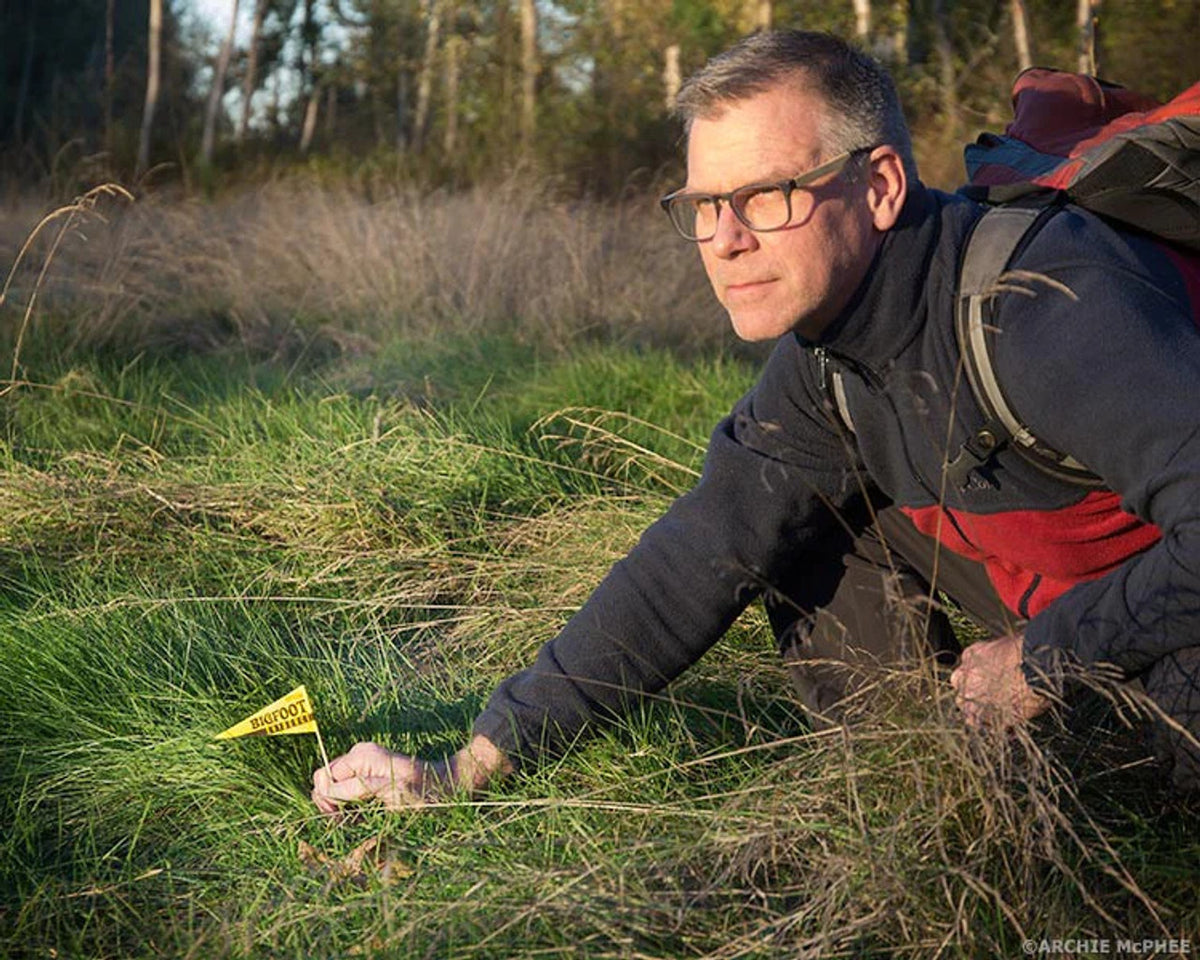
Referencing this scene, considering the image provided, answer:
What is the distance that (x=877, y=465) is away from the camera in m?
2.59

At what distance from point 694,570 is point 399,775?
0.66 meters

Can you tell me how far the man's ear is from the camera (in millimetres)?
2414

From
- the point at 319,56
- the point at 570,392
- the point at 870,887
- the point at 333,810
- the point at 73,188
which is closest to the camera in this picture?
the point at 870,887

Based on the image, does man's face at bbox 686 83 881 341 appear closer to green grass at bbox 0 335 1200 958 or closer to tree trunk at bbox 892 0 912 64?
green grass at bbox 0 335 1200 958

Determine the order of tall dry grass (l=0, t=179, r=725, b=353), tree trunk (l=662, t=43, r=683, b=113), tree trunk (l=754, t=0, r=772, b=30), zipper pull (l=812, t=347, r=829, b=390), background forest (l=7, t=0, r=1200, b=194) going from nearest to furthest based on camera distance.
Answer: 1. zipper pull (l=812, t=347, r=829, b=390)
2. tall dry grass (l=0, t=179, r=725, b=353)
3. background forest (l=7, t=0, r=1200, b=194)
4. tree trunk (l=754, t=0, r=772, b=30)
5. tree trunk (l=662, t=43, r=683, b=113)

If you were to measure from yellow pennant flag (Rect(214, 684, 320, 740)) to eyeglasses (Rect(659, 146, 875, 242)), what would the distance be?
3.67ft

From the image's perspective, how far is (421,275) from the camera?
26.4ft

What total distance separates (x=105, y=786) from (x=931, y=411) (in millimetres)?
1762

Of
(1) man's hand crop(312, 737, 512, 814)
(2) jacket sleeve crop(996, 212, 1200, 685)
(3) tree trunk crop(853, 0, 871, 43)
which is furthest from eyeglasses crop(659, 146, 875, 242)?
(3) tree trunk crop(853, 0, 871, 43)

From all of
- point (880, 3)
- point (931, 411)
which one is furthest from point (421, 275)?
point (880, 3)

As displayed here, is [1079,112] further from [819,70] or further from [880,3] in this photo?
[880,3]

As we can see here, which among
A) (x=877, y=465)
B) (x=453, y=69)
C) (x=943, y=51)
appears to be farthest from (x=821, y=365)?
(x=453, y=69)

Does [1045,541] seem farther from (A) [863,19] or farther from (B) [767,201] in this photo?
(A) [863,19]

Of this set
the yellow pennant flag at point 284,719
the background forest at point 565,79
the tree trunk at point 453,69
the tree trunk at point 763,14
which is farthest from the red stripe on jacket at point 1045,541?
the tree trunk at point 453,69
